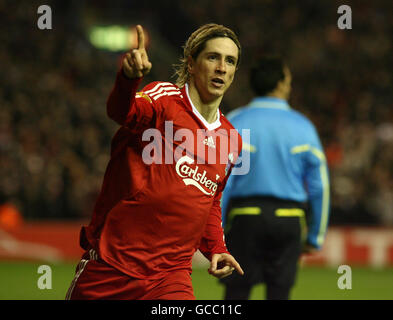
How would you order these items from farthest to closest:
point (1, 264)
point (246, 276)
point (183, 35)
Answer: point (183, 35)
point (1, 264)
point (246, 276)

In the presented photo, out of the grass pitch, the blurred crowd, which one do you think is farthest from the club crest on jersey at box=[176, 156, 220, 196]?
the blurred crowd

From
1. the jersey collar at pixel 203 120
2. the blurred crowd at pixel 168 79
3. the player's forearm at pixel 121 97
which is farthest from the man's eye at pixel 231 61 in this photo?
the blurred crowd at pixel 168 79

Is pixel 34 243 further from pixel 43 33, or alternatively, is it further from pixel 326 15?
pixel 326 15

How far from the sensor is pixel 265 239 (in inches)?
202

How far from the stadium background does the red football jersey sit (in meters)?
4.99

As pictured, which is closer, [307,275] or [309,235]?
[309,235]

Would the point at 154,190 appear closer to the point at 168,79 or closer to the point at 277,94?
the point at 277,94

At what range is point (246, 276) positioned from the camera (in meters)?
5.08

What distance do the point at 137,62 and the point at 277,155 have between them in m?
2.39

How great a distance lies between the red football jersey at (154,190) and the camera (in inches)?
137

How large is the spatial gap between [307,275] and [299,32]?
908cm

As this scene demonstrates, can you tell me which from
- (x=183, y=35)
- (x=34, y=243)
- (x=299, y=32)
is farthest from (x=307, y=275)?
(x=183, y=35)

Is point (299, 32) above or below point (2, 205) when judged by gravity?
above

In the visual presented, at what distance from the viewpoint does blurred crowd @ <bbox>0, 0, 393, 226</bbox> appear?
12859 millimetres
